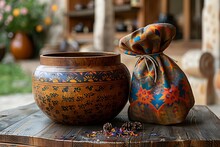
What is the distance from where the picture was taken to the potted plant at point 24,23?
21.6ft

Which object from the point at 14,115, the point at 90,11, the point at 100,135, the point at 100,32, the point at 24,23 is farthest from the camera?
the point at 24,23

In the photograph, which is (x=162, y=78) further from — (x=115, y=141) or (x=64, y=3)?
(x=64, y=3)

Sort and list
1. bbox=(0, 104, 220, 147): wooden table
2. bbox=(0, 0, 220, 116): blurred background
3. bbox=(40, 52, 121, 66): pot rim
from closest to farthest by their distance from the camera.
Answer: bbox=(0, 104, 220, 147): wooden table → bbox=(40, 52, 121, 66): pot rim → bbox=(0, 0, 220, 116): blurred background

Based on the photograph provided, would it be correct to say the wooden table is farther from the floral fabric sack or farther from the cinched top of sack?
the cinched top of sack

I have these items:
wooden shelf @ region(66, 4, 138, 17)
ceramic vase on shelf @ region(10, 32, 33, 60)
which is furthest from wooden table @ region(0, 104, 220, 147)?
ceramic vase on shelf @ region(10, 32, 33, 60)

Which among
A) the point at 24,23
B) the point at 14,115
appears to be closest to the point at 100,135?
the point at 14,115

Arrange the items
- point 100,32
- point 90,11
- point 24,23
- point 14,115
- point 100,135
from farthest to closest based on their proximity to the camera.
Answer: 1. point 24,23
2. point 90,11
3. point 100,32
4. point 14,115
5. point 100,135

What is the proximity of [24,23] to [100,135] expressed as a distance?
590 cm

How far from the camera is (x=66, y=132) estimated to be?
0.98 meters

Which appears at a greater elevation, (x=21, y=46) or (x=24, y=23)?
(x=24, y=23)

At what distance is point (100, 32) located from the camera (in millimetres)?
4023

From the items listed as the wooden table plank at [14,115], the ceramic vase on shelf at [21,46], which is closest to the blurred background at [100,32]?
the ceramic vase on shelf at [21,46]

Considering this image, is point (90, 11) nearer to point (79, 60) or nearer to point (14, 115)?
point (14, 115)

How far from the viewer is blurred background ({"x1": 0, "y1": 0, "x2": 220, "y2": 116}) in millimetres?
3109
